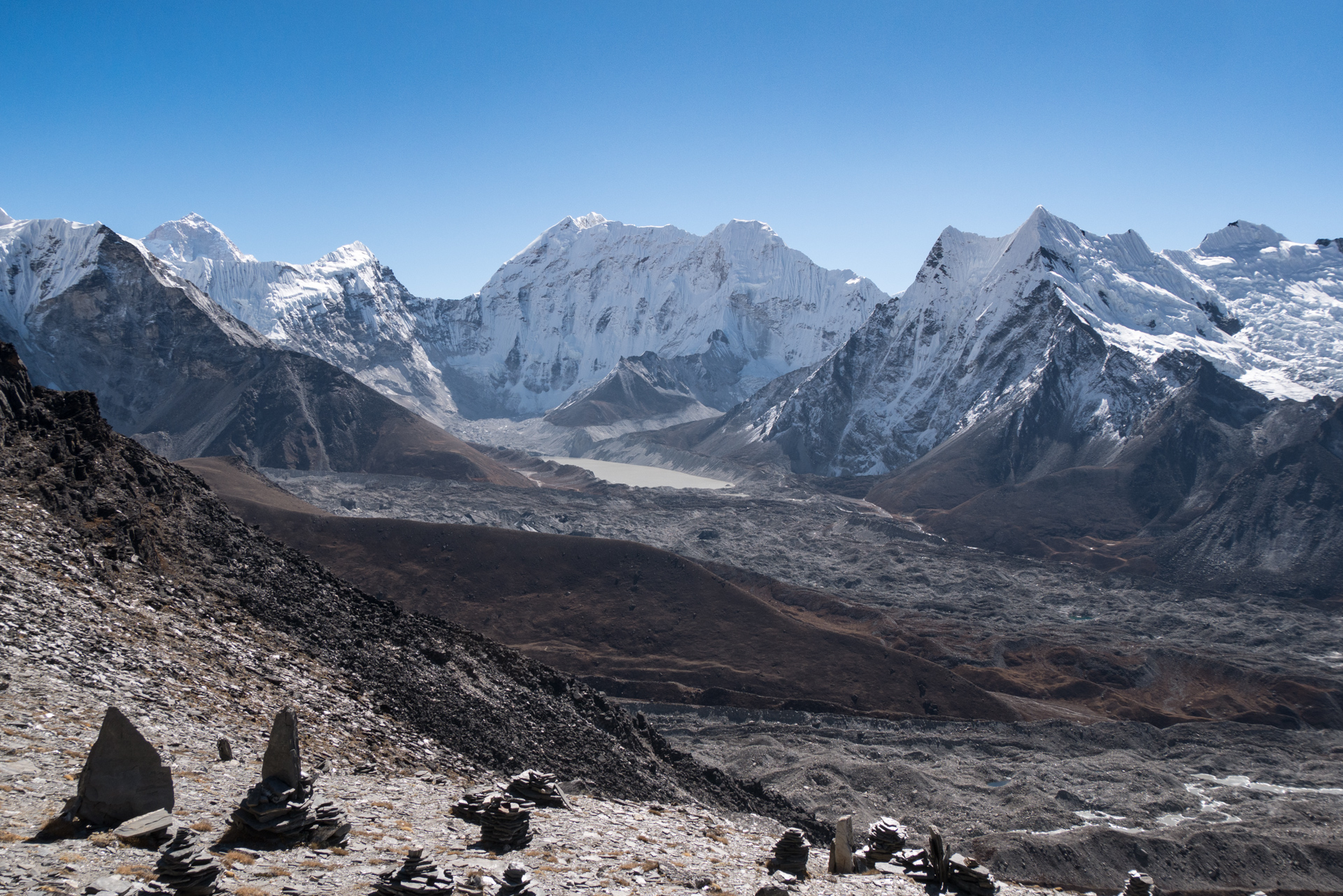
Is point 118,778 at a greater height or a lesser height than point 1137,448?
lesser

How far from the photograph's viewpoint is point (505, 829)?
54.3ft

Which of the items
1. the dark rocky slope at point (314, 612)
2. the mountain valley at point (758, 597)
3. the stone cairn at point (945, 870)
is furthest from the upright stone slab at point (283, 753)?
the dark rocky slope at point (314, 612)

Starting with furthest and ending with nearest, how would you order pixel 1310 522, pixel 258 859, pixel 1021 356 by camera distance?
1. pixel 1021 356
2. pixel 1310 522
3. pixel 258 859

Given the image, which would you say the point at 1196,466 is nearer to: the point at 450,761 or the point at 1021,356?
the point at 1021,356

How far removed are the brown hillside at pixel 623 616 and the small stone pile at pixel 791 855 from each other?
48.5 meters

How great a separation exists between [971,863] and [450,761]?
13.3 metres

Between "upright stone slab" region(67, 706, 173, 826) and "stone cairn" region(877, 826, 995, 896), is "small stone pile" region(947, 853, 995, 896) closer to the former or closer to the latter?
"stone cairn" region(877, 826, 995, 896)

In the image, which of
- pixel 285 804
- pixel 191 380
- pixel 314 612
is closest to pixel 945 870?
pixel 285 804

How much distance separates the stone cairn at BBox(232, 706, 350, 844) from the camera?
1407cm

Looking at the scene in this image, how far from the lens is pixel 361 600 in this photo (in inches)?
1320

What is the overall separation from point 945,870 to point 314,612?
2077cm

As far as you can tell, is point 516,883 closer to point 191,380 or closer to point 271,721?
point 271,721

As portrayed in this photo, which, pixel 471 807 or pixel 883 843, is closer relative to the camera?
pixel 471 807

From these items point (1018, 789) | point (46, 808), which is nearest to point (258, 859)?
point (46, 808)
